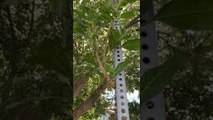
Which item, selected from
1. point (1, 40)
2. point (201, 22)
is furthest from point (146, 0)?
point (1, 40)

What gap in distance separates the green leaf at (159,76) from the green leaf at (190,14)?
0.03 meters

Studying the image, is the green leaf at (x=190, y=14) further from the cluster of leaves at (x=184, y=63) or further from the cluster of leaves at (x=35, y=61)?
the cluster of leaves at (x=35, y=61)

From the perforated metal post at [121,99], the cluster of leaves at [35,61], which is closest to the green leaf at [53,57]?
the cluster of leaves at [35,61]

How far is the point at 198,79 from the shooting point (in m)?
0.41

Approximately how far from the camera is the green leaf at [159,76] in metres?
0.40

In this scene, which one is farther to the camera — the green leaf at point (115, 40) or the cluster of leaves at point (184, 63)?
the green leaf at point (115, 40)

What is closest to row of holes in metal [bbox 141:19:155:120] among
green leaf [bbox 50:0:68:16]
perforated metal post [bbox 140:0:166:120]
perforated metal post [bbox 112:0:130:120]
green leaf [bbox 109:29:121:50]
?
perforated metal post [bbox 140:0:166:120]

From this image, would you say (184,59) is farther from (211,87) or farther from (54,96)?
(54,96)

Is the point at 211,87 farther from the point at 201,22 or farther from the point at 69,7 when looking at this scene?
the point at 69,7

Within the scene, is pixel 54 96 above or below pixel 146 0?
below

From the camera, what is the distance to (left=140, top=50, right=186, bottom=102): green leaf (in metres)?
0.40

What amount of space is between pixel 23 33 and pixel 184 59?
7.0 inches

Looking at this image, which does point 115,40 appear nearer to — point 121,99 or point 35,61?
point 121,99

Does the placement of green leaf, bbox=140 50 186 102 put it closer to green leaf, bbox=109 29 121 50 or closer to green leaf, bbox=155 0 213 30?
green leaf, bbox=155 0 213 30
